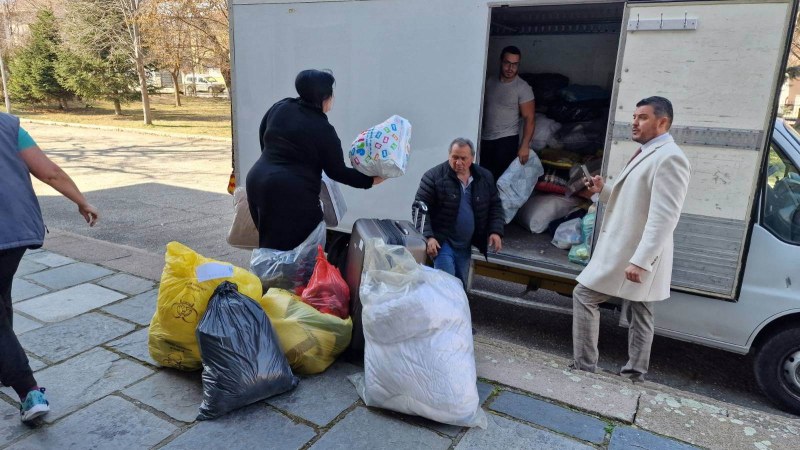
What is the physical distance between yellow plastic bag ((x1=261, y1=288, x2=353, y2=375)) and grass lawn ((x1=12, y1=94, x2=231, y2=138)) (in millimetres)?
16420

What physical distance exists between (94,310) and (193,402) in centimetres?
166

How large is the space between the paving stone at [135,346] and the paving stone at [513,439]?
6.00ft

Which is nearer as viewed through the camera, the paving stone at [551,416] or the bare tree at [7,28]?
the paving stone at [551,416]

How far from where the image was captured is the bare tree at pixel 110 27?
18609 mm

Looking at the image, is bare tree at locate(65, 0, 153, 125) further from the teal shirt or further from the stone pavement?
the teal shirt

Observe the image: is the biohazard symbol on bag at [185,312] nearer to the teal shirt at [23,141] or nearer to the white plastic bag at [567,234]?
the teal shirt at [23,141]

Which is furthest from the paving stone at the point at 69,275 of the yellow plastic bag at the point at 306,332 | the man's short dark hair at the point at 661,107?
the man's short dark hair at the point at 661,107

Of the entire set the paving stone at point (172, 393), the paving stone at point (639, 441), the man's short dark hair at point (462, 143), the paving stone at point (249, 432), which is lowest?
the paving stone at point (172, 393)

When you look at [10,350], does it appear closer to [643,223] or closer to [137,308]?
[137,308]

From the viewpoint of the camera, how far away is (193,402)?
8.97ft

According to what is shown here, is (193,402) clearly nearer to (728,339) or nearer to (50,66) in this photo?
(728,339)

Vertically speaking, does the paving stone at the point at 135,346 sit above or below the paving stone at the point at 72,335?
above

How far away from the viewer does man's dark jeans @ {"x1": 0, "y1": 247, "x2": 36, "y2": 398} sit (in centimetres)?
245

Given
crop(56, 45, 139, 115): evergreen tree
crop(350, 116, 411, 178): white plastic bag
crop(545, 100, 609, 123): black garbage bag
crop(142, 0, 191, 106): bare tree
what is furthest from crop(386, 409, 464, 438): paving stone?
crop(56, 45, 139, 115): evergreen tree
